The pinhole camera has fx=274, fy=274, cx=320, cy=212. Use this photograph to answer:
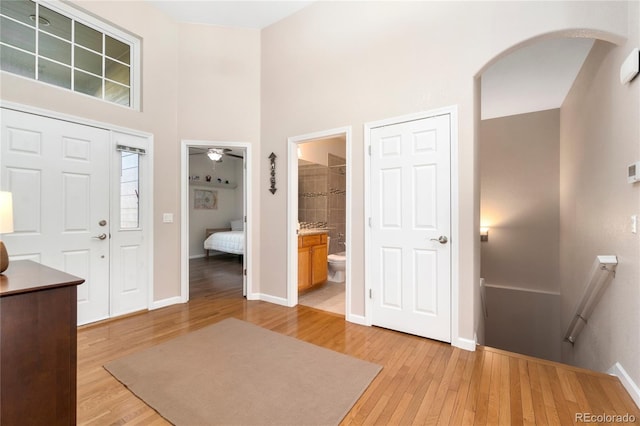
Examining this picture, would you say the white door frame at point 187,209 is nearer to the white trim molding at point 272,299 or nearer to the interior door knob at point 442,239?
the white trim molding at point 272,299

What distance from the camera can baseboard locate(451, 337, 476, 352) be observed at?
2.46 meters

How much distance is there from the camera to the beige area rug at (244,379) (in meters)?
1.65

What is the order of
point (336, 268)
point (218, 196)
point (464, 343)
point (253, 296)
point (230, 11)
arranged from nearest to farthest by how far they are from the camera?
1. point (464, 343)
2. point (230, 11)
3. point (253, 296)
4. point (336, 268)
5. point (218, 196)

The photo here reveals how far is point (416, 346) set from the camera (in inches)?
100

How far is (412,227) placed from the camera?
2.76m

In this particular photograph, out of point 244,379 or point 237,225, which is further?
point 237,225

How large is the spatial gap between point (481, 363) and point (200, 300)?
3.40 m

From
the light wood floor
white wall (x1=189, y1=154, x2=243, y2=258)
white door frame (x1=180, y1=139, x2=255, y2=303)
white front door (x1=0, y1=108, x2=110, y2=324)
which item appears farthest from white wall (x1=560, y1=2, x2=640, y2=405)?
white wall (x1=189, y1=154, x2=243, y2=258)

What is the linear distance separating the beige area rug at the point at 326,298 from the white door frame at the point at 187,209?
0.80 meters

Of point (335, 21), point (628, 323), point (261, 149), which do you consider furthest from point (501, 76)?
point (261, 149)

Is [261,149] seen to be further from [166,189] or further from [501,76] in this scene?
[501,76]

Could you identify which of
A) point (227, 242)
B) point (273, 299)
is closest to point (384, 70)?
point (273, 299)

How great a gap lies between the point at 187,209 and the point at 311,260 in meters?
1.95

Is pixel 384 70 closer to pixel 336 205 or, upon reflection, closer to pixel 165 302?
pixel 336 205
